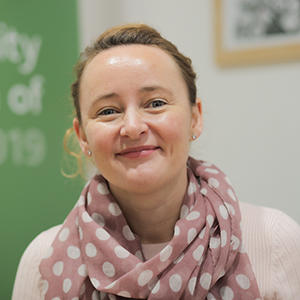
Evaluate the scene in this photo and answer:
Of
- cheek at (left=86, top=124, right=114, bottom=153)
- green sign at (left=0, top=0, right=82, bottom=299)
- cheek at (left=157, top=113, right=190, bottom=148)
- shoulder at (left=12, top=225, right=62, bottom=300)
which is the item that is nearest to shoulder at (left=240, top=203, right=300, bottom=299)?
cheek at (left=157, top=113, right=190, bottom=148)

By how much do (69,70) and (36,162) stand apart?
17.2 inches

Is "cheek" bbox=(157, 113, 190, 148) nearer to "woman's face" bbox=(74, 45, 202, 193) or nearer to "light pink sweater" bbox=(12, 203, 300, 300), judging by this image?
"woman's face" bbox=(74, 45, 202, 193)

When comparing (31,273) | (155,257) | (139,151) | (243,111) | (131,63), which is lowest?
(31,273)

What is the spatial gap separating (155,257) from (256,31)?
1154 mm

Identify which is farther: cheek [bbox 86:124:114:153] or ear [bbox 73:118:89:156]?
ear [bbox 73:118:89:156]

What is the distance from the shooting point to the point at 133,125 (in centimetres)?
94

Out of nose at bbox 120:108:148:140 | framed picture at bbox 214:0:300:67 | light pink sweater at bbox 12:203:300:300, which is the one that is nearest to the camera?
nose at bbox 120:108:148:140

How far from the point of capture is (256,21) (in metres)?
1.73

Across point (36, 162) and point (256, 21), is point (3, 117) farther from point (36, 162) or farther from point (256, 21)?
point (256, 21)

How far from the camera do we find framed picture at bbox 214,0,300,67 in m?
1.67

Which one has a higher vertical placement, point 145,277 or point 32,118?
point 32,118

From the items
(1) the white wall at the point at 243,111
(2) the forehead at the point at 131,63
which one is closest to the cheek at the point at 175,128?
(2) the forehead at the point at 131,63

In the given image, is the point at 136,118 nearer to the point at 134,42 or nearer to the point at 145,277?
the point at 134,42

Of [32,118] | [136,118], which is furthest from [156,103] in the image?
[32,118]
